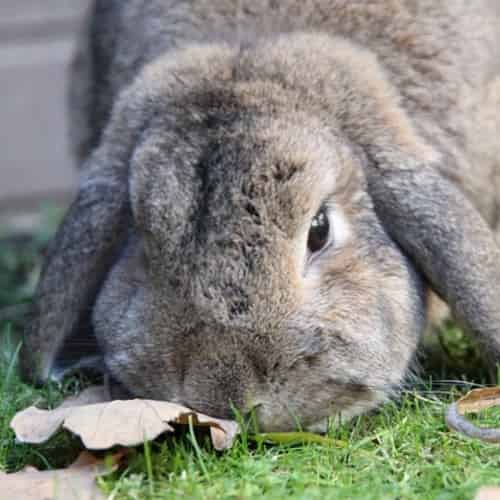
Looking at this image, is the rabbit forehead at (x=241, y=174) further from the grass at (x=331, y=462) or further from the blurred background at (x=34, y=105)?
the blurred background at (x=34, y=105)

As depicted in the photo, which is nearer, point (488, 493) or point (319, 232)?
point (488, 493)

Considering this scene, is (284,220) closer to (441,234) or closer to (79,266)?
(441,234)

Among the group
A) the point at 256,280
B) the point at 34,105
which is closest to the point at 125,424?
the point at 256,280

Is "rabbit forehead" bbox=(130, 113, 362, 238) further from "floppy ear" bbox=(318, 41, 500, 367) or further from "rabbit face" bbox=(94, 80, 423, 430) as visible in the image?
"floppy ear" bbox=(318, 41, 500, 367)

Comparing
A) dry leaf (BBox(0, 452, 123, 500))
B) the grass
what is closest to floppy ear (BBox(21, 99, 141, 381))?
the grass

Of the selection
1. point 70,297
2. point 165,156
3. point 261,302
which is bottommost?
point 70,297

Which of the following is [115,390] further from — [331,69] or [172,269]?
[331,69]

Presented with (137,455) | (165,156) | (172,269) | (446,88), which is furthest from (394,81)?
(137,455)
